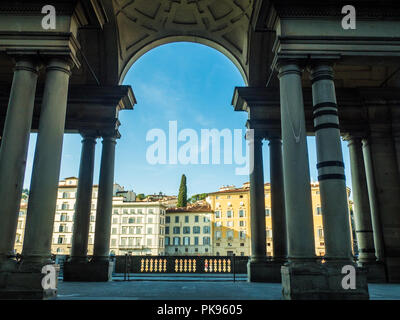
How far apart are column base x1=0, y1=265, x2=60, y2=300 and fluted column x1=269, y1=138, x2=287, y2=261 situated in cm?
1137

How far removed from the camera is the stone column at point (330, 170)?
9.44 meters

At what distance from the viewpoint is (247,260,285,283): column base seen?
15484mm

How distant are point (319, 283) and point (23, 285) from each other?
823 cm

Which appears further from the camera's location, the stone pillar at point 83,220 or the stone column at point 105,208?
the stone column at point 105,208

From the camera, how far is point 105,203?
17.1 m

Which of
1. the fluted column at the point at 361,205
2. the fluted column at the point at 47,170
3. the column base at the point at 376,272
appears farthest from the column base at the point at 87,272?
the fluted column at the point at 361,205

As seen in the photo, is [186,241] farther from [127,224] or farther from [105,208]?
[105,208]

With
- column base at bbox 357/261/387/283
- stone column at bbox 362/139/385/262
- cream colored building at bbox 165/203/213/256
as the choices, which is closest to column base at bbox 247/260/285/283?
column base at bbox 357/261/387/283

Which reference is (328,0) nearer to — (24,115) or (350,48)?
(350,48)

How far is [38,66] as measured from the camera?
1077cm

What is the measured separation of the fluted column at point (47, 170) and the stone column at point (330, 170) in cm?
844

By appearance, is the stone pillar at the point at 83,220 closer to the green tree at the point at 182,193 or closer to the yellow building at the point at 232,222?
the yellow building at the point at 232,222

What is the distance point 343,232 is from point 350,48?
6.19 m
